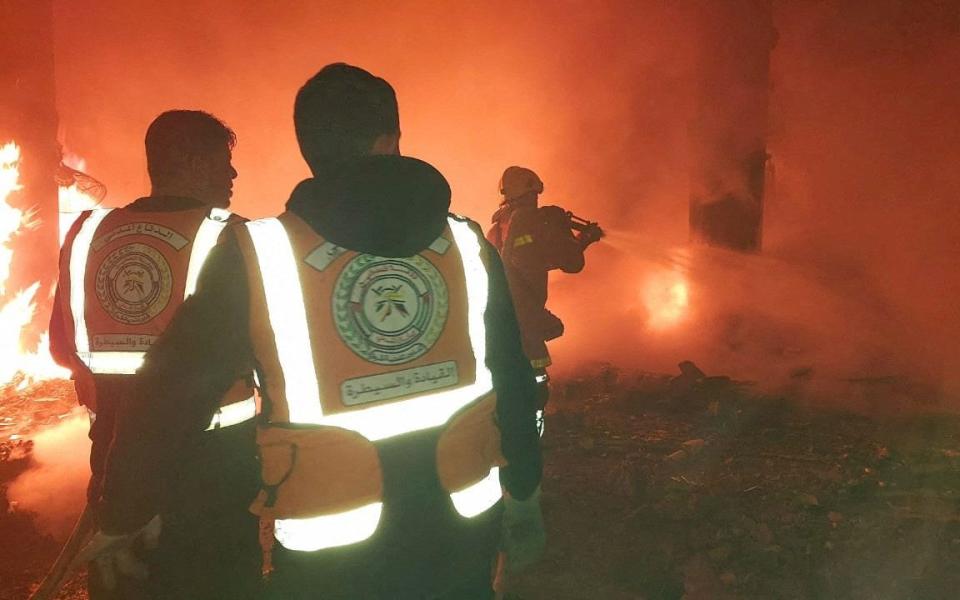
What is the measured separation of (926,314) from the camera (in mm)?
8070

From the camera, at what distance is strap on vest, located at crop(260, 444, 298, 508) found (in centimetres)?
139

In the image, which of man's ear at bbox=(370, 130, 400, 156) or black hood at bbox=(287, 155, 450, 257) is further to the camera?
man's ear at bbox=(370, 130, 400, 156)

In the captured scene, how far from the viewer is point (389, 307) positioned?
148 centimetres

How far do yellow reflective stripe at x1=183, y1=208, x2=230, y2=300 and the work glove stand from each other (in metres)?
0.81

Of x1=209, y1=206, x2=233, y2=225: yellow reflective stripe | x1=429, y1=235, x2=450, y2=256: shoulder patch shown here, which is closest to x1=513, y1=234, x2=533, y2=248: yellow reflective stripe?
x1=209, y1=206, x2=233, y2=225: yellow reflective stripe

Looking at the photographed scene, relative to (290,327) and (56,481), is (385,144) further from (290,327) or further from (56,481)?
(56,481)

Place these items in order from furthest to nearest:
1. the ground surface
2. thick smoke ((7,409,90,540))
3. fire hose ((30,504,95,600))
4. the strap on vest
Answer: thick smoke ((7,409,90,540)) → the ground surface → fire hose ((30,504,95,600)) → the strap on vest

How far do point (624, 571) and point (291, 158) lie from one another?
30.9ft

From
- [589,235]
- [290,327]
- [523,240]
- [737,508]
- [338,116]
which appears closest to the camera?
[290,327]

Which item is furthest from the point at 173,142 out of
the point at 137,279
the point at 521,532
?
the point at 521,532

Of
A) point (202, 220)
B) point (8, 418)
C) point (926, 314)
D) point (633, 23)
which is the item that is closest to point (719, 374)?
point (926, 314)

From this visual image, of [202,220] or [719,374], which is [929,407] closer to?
[719,374]

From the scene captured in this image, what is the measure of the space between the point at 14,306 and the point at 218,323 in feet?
25.5

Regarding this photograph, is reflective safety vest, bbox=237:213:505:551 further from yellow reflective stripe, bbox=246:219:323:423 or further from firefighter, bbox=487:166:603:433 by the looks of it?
firefighter, bbox=487:166:603:433
